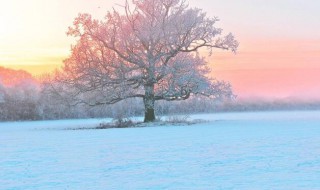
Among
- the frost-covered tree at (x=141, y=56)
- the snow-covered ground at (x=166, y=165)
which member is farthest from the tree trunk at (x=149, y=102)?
the snow-covered ground at (x=166, y=165)

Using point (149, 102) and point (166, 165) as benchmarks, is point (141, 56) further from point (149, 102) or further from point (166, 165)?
point (166, 165)

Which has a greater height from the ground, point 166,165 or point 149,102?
point 149,102

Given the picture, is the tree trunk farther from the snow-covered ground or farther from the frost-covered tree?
the snow-covered ground

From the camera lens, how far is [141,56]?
37844 millimetres

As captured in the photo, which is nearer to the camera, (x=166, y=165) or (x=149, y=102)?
(x=166, y=165)

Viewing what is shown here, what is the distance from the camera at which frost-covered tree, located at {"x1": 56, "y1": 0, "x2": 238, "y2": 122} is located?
37.5 m

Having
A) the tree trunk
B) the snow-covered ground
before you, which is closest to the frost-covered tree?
the tree trunk

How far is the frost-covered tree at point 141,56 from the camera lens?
37531 mm

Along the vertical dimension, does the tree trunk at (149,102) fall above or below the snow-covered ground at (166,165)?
above

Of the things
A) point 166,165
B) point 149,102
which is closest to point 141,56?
point 149,102

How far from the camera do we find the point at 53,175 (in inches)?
502

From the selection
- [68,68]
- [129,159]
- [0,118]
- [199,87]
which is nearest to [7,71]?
[0,118]

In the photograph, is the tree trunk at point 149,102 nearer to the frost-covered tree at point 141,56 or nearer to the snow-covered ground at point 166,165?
the frost-covered tree at point 141,56

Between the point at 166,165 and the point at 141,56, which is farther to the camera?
the point at 141,56
